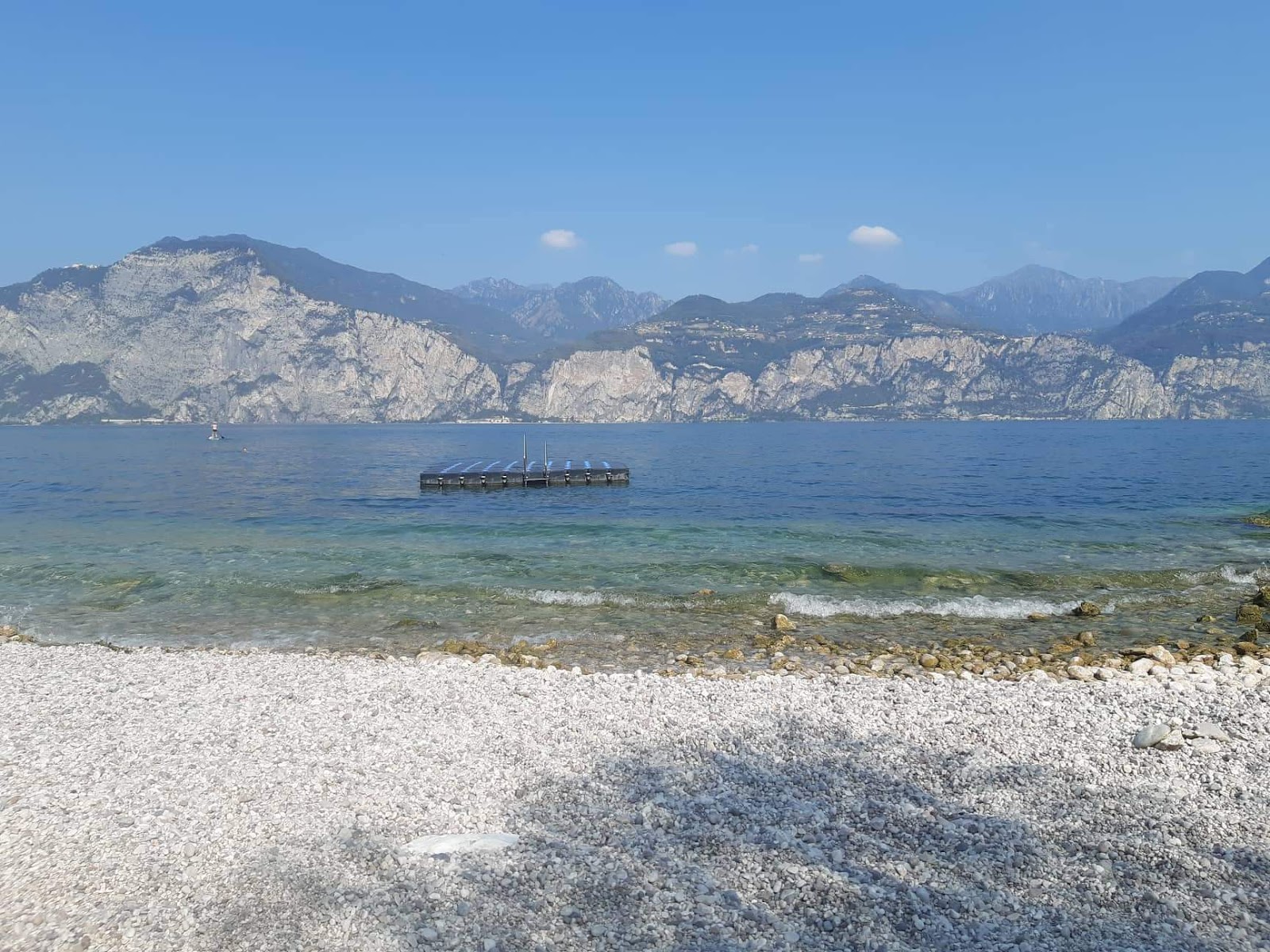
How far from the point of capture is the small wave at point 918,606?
21.5 metres

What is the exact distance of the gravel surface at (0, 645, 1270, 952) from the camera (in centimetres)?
714

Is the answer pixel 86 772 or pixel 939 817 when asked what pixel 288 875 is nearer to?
pixel 86 772

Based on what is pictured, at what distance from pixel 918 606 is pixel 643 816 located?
15641 millimetres

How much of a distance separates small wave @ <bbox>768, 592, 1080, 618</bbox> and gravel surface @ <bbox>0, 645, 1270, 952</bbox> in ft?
24.0

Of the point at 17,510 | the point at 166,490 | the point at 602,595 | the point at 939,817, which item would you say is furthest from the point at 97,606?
the point at 166,490

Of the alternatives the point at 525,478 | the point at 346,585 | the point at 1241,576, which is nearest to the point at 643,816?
the point at 346,585

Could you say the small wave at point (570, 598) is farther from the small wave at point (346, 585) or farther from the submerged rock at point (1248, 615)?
the submerged rock at point (1248, 615)

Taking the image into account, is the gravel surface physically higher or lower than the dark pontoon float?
higher

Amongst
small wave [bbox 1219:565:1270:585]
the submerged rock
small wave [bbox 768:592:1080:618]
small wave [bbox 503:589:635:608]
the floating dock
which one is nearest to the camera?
the submerged rock

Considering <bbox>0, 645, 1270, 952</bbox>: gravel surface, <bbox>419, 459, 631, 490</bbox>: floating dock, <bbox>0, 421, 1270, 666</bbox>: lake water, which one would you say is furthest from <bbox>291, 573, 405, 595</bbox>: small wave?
<bbox>419, 459, 631, 490</bbox>: floating dock

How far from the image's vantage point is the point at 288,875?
8.00 meters

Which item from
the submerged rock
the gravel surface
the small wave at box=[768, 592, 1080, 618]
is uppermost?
the gravel surface

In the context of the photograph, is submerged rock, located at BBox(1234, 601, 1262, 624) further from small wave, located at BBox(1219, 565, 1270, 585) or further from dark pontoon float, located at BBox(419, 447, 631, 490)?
dark pontoon float, located at BBox(419, 447, 631, 490)

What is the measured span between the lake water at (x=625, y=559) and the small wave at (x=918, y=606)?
0.11 meters
